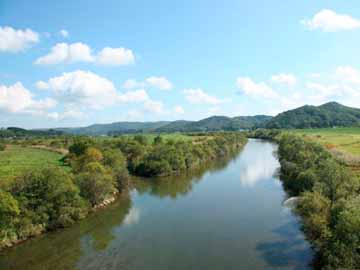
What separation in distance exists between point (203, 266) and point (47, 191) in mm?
17749

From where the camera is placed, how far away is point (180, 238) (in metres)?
27.8

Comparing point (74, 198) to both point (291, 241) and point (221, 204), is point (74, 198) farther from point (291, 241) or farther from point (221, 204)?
point (291, 241)

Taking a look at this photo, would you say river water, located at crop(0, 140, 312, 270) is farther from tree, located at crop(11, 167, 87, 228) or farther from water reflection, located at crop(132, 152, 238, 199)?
water reflection, located at crop(132, 152, 238, 199)

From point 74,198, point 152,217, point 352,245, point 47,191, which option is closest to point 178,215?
point 152,217

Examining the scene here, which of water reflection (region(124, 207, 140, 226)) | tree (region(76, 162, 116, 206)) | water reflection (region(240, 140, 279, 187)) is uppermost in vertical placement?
tree (region(76, 162, 116, 206))

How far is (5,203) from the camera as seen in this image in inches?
1016

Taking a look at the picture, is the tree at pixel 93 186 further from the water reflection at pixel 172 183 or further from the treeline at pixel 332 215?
the treeline at pixel 332 215

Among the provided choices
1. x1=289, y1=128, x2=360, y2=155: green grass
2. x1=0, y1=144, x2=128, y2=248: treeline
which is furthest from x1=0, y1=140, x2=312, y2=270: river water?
x1=289, y1=128, x2=360, y2=155: green grass

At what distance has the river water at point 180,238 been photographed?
76.1 feet

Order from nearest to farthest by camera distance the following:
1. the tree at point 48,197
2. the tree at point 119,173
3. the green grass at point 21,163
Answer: the tree at point 48,197
the green grass at point 21,163
the tree at point 119,173

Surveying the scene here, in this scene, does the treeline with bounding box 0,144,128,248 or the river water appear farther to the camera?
the treeline with bounding box 0,144,128,248

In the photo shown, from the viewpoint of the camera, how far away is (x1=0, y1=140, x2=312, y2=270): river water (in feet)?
76.1

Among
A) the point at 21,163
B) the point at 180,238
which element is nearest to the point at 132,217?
the point at 180,238

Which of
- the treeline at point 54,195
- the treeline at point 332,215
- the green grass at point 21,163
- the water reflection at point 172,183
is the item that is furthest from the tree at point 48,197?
the treeline at point 332,215
